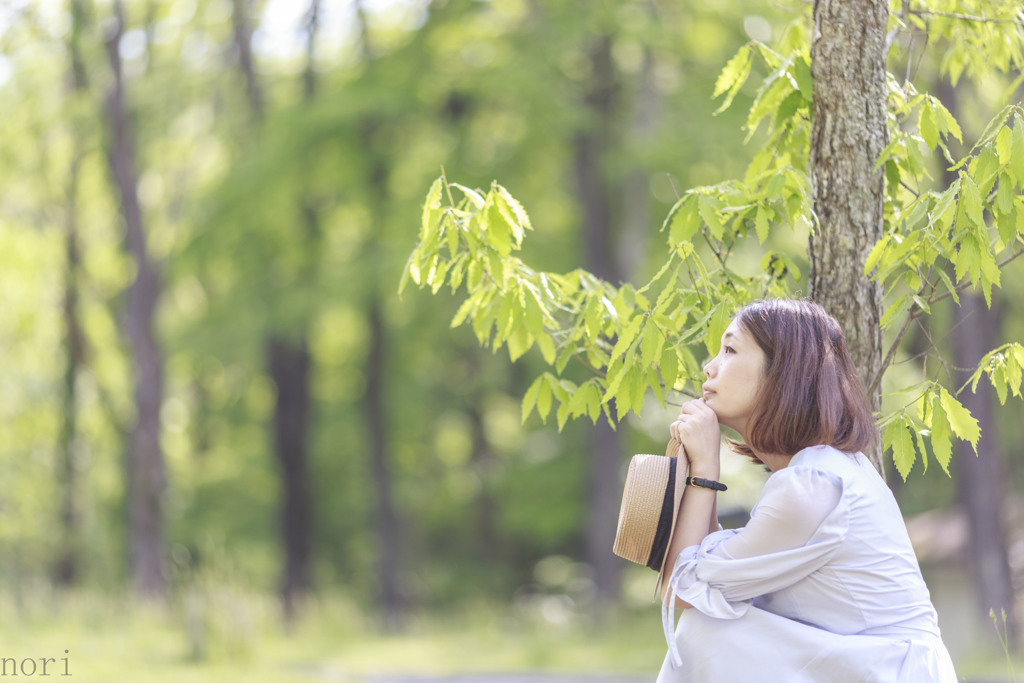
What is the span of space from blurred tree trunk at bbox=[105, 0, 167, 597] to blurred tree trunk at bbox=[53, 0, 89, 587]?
453 centimetres

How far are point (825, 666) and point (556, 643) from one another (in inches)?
502

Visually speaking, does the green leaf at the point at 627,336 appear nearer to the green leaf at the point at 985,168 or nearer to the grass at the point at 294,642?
the green leaf at the point at 985,168

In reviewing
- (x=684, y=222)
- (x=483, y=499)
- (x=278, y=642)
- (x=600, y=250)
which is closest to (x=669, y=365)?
(x=684, y=222)

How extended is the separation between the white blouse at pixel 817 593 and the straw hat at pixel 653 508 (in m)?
0.17

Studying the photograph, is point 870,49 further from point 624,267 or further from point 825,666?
point 624,267

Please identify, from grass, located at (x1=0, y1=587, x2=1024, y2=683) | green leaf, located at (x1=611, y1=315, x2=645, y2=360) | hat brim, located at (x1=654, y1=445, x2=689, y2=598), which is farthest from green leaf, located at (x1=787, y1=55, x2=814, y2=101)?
grass, located at (x1=0, y1=587, x2=1024, y2=683)

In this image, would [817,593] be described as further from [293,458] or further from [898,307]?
[293,458]

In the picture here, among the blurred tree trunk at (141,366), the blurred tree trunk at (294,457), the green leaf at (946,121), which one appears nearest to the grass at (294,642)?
the blurred tree trunk at (294,457)

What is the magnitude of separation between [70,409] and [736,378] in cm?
2286

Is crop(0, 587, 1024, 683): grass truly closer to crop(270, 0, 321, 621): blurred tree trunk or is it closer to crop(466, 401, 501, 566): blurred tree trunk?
crop(270, 0, 321, 621): blurred tree trunk

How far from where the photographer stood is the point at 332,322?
877 inches

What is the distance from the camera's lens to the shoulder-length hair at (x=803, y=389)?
245 centimetres

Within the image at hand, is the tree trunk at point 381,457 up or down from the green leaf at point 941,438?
down

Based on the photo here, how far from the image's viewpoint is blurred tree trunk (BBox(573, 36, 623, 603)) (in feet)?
53.1
